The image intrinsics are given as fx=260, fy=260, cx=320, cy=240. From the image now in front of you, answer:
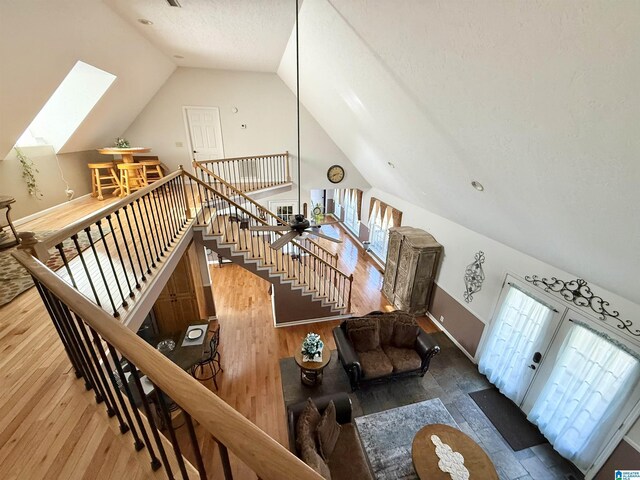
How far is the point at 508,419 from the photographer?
3729 millimetres

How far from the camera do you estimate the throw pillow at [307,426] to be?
2.69 meters

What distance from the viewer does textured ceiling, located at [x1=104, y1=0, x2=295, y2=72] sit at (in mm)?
3375

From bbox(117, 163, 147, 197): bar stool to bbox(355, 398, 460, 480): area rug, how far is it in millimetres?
6319

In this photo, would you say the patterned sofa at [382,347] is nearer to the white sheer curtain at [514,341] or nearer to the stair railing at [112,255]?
the white sheer curtain at [514,341]

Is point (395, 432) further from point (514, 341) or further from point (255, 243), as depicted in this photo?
point (255, 243)

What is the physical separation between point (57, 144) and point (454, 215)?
7.52 meters

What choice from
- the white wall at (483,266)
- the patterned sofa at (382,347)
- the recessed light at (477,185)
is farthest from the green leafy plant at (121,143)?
the recessed light at (477,185)

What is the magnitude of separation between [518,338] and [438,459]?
2.07 metres

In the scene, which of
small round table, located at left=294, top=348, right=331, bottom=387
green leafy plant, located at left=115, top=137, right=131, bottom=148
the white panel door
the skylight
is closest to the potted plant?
small round table, located at left=294, top=348, right=331, bottom=387

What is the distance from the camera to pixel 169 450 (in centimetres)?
130

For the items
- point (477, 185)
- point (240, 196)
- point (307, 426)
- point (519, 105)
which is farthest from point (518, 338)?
point (240, 196)

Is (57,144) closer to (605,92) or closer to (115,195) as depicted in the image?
(115,195)

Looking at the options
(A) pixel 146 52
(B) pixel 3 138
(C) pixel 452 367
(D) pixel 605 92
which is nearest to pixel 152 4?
(A) pixel 146 52

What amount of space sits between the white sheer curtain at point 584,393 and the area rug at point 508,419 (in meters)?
0.19
